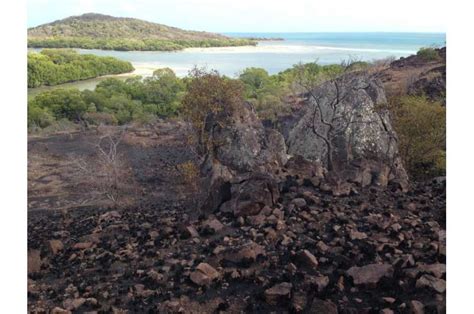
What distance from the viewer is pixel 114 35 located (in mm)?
24297

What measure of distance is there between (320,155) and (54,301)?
7.67 meters

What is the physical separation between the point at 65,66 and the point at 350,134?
2074 cm

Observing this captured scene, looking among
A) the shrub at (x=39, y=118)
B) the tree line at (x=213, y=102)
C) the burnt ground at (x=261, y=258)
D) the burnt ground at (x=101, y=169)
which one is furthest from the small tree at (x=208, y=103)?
the shrub at (x=39, y=118)

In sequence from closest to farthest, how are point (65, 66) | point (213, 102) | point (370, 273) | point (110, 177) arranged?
point (370, 273)
point (110, 177)
point (213, 102)
point (65, 66)

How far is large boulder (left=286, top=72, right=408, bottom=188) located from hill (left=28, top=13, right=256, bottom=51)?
1323 cm

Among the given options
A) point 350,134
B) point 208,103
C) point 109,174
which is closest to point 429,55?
point 350,134

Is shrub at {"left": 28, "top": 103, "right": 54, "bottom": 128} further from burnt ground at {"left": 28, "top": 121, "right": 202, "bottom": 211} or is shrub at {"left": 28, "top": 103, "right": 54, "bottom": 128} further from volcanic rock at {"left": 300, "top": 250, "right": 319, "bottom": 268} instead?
volcanic rock at {"left": 300, "top": 250, "right": 319, "bottom": 268}

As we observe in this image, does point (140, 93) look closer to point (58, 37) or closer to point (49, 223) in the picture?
point (58, 37)

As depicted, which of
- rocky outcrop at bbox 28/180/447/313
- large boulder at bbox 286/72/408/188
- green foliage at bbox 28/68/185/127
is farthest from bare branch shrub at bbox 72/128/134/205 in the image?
green foliage at bbox 28/68/185/127

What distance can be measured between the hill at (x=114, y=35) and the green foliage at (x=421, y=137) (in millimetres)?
15010

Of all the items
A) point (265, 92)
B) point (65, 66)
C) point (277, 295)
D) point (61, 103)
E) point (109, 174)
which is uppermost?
point (65, 66)

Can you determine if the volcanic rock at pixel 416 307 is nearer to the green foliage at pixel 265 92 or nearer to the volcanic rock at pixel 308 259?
the volcanic rock at pixel 308 259

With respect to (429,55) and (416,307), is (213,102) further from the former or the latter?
(429,55)

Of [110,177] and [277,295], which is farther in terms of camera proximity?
[110,177]
